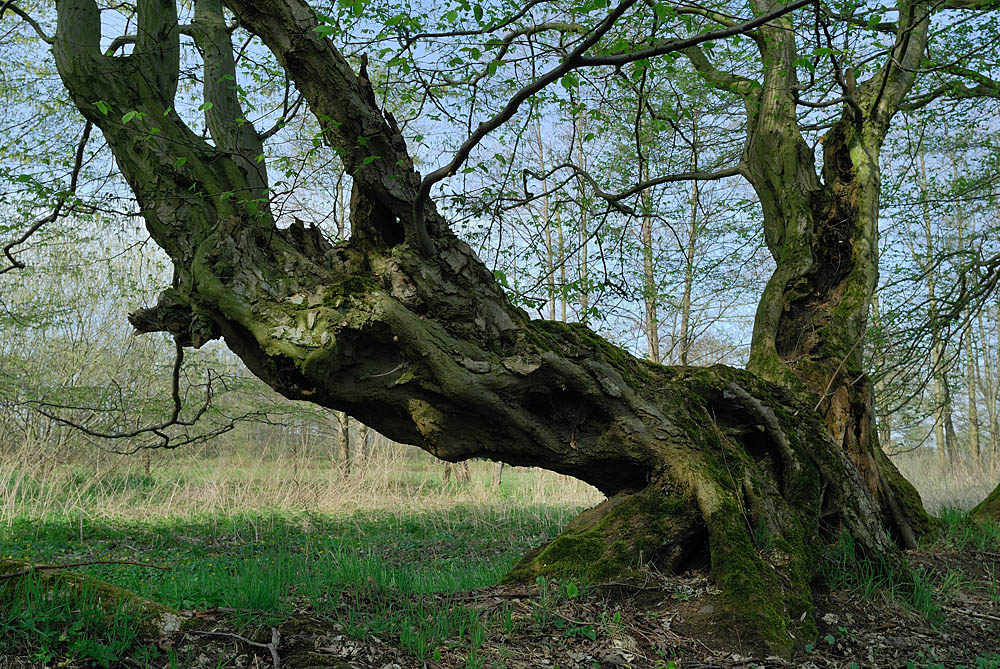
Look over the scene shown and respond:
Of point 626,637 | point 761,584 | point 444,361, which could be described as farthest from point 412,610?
point 761,584

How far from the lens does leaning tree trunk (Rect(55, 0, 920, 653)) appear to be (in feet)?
12.7

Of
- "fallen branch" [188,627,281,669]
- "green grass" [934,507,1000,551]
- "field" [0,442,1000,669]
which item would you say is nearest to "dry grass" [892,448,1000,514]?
"green grass" [934,507,1000,551]

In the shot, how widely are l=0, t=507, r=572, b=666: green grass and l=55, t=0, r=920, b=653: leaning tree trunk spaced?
3.10ft

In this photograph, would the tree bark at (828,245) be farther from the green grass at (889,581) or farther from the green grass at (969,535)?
the green grass at (889,581)

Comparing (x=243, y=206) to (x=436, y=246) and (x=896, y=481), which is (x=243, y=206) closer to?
(x=436, y=246)

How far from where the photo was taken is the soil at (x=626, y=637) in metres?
2.74

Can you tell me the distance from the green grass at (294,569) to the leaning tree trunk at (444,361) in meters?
0.95

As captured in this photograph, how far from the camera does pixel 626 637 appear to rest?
10.9ft

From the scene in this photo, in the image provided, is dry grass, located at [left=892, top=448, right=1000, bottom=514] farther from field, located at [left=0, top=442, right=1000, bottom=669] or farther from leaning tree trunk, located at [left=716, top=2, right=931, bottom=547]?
leaning tree trunk, located at [left=716, top=2, right=931, bottom=547]

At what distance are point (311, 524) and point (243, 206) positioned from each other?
19.1ft

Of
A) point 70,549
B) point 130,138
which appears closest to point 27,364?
point 70,549

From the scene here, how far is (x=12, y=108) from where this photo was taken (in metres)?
10.5

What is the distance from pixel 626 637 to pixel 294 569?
1851 mm

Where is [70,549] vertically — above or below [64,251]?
below
